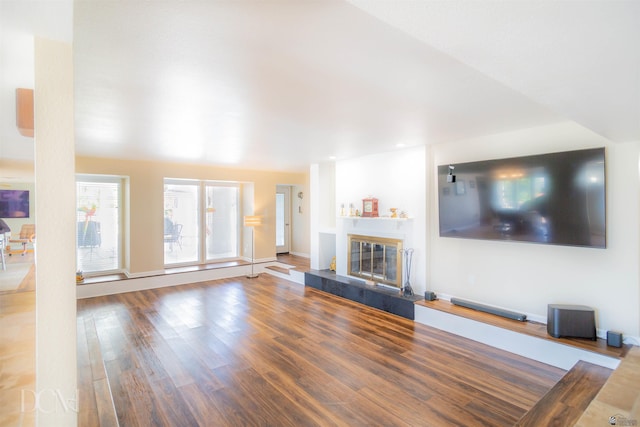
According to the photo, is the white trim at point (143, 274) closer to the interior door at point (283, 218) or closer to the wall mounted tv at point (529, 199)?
the interior door at point (283, 218)

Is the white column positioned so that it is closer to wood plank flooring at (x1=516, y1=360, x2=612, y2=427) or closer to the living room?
the living room

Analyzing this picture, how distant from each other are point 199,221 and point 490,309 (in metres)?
6.05

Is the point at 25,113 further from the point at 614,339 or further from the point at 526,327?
the point at 614,339

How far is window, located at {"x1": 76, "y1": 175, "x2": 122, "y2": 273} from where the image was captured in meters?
6.00

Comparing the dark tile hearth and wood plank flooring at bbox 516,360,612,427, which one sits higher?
the dark tile hearth

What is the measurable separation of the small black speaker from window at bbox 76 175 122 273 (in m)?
7.76

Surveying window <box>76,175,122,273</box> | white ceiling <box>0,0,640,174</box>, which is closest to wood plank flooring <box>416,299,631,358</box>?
white ceiling <box>0,0,640,174</box>

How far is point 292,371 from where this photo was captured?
3.03 m

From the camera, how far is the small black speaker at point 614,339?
3014mm

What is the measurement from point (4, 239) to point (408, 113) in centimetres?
299

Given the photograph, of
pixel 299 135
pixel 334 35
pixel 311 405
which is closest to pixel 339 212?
pixel 299 135

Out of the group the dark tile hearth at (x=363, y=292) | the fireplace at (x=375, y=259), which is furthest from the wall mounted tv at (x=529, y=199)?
the dark tile hearth at (x=363, y=292)

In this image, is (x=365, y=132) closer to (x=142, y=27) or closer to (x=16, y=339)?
(x=142, y=27)

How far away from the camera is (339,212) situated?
6039mm
